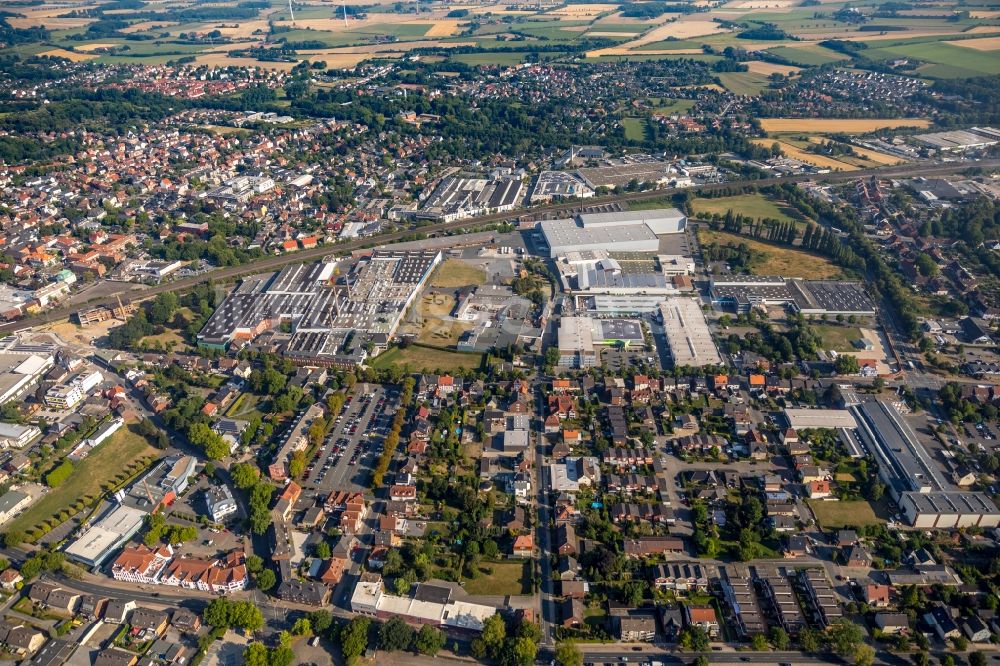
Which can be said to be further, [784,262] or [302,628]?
[784,262]

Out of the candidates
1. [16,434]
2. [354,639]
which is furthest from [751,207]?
[16,434]

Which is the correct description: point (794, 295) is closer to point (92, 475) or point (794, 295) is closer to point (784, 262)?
point (784, 262)

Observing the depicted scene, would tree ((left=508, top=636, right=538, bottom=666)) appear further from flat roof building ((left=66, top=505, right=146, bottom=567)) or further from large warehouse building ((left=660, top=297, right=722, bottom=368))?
large warehouse building ((left=660, top=297, right=722, bottom=368))

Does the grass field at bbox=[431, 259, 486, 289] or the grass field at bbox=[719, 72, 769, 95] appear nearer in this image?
the grass field at bbox=[431, 259, 486, 289]

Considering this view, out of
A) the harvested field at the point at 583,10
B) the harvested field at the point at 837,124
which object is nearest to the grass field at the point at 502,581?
the harvested field at the point at 837,124

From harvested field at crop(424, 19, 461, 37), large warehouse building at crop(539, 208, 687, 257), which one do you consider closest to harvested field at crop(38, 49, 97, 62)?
harvested field at crop(424, 19, 461, 37)
